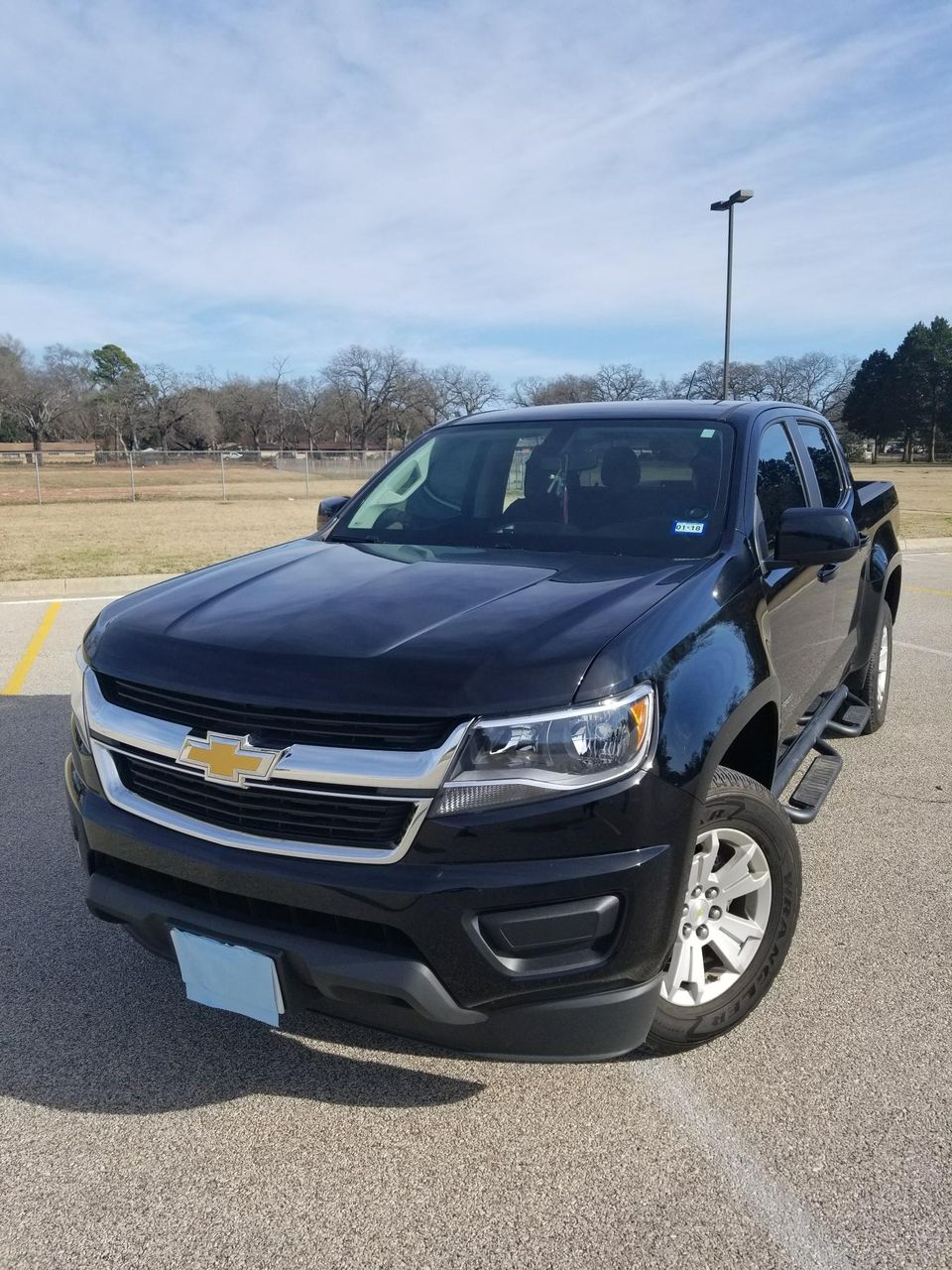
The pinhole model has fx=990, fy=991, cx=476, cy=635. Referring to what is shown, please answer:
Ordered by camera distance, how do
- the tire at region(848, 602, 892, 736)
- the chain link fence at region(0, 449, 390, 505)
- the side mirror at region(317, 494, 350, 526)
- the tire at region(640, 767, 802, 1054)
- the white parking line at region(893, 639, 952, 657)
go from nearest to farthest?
the tire at region(640, 767, 802, 1054), the side mirror at region(317, 494, 350, 526), the tire at region(848, 602, 892, 736), the white parking line at region(893, 639, 952, 657), the chain link fence at region(0, 449, 390, 505)

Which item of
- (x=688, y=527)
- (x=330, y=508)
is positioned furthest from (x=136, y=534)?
(x=688, y=527)

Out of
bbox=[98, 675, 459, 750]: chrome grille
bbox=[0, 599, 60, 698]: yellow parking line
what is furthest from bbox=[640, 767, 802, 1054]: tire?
bbox=[0, 599, 60, 698]: yellow parking line

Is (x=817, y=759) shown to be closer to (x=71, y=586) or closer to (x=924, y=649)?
(x=924, y=649)

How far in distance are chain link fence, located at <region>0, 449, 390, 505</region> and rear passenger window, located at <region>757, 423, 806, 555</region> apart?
80.6 feet

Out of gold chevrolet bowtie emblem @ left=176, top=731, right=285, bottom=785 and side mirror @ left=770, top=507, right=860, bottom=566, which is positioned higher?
side mirror @ left=770, top=507, right=860, bottom=566

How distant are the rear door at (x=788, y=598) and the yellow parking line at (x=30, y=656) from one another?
16.7ft

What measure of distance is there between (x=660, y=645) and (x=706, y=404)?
197cm

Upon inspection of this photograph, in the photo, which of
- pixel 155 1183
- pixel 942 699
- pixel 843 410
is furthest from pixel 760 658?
pixel 843 410

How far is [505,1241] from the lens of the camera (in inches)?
84.0

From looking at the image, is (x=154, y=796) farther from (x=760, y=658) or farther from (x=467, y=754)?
(x=760, y=658)

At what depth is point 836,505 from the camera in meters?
4.77

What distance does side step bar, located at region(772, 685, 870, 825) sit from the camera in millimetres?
3490

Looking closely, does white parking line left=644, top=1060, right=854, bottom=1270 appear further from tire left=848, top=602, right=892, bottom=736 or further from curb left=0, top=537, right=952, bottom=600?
curb left=0, top=537, right=952, bottom=600

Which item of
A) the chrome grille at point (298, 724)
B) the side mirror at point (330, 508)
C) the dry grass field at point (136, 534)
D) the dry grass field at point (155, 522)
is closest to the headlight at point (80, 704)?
the chrome grille at point (298, 724)
